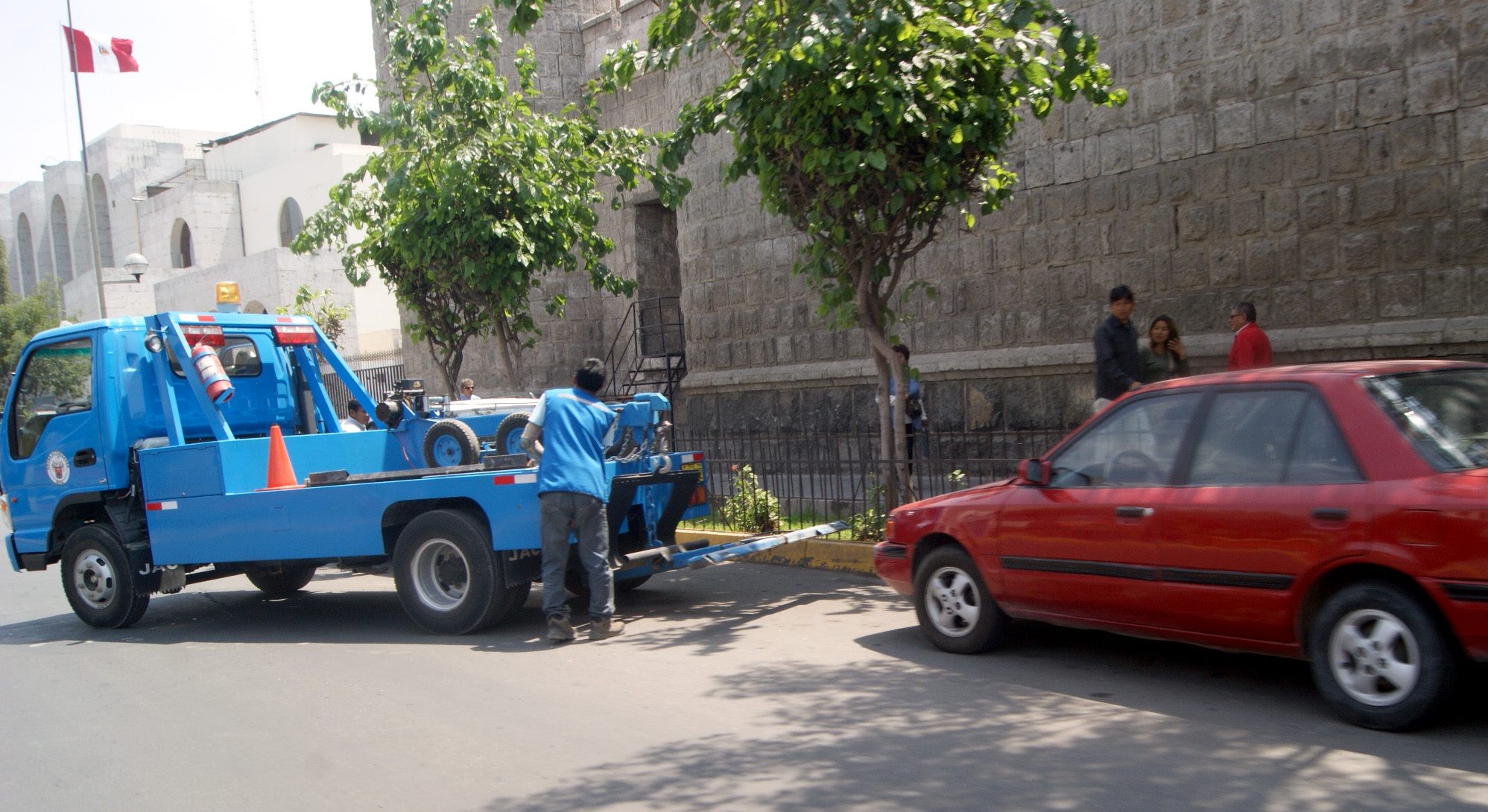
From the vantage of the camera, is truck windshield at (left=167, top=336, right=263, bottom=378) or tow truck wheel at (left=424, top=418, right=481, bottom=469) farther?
truck windshield at (left=167, top=336, right=263, bottom=378)

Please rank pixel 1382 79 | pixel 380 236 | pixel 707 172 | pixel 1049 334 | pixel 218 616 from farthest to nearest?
pixel 707 172 < pixel 380 236 < pixel 1049 334 < pixel 1382 79 < pixel 218 616

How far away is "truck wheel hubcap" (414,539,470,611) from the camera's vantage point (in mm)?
7793

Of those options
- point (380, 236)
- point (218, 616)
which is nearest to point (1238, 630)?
point (218, 616)

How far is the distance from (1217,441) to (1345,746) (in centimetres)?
137

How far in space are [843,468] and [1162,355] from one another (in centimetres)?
281

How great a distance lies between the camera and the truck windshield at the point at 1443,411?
15.1ft

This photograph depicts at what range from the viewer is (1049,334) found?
12.5 metres

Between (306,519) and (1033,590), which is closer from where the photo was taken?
(1033,590)

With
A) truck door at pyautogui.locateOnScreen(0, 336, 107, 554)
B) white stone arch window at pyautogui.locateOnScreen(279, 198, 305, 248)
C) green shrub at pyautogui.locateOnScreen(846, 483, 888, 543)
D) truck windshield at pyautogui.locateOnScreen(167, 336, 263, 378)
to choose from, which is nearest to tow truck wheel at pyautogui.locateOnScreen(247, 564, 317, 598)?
truck door at pyautogui.locateOnScreen(0, 336, 107, 554)

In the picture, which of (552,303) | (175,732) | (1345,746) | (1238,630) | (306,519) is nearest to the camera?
(1345,746)

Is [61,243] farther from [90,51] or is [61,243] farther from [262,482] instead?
A: [262,482]

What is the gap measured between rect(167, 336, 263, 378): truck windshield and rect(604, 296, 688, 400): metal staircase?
8727 millimetres

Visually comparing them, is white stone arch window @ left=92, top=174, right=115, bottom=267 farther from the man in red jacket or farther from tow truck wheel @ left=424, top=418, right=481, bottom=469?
the man in red jacket

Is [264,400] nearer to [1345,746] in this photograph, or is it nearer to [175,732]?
[175,732]
